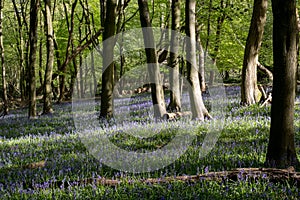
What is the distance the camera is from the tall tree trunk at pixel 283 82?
4125mm

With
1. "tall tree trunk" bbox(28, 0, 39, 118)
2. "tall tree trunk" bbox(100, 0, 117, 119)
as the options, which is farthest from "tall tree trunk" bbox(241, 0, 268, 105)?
"tall tree trunk" bbox(28, 0, 39, 118)

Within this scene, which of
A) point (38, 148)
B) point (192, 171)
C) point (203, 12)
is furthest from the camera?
point (203, 12)

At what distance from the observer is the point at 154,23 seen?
31.0 m

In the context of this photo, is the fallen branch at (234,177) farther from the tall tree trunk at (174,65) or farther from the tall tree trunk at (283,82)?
the tall tree trunk at (174,65)

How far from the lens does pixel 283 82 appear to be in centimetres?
418

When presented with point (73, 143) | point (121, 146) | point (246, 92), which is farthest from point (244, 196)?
point (246, 92)

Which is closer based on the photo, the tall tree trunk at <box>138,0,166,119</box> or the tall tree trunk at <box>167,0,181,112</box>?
the tall tree trunk at <box>138,0,166,119</box>

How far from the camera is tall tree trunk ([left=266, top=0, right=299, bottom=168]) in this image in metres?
4.12

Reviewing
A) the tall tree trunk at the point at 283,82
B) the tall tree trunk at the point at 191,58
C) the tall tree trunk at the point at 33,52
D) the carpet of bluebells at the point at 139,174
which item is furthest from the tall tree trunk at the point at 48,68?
the tall tree trunk at the point at 283,82

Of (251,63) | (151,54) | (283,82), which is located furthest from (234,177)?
(251,63)

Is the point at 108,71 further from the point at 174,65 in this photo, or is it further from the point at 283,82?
the point at 283,82

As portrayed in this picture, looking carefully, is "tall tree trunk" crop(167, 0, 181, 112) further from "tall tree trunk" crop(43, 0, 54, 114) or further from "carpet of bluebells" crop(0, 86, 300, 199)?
"tall tree trunk" crop(43, 0, 54, 114)

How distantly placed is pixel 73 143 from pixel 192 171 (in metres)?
3.42

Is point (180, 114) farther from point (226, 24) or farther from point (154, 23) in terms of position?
point (154, 23)
